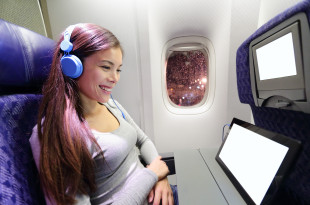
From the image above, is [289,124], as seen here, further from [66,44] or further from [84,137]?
[66,44]

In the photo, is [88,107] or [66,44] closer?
[66,44]

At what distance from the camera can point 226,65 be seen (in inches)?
62.5

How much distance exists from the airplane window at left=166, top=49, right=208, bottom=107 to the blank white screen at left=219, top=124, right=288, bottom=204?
1.18m

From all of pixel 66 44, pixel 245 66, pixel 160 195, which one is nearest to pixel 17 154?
pixel 66 44

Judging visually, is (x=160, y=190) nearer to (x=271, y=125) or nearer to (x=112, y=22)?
(x=271, y=125)

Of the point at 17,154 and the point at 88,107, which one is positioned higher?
the point at 88,107

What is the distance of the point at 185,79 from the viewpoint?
199 centimetres

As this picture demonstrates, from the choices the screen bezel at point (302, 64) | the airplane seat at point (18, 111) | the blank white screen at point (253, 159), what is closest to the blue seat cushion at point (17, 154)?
the airplane seat at point (18, 111)

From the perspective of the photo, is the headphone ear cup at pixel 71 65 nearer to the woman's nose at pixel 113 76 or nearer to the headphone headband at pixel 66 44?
the headphone headband at pixel 66 44

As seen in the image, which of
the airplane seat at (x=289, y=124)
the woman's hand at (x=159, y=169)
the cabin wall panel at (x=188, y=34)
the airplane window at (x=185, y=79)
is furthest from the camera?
the airplane window at (x=185, y=79)

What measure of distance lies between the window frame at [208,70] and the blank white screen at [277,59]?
3.73 ft

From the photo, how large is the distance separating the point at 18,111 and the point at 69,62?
27 centimetres

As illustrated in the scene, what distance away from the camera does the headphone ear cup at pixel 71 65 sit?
→ 0.66m

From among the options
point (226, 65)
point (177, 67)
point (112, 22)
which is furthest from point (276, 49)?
point (177, 67)
